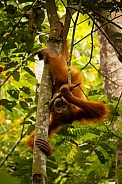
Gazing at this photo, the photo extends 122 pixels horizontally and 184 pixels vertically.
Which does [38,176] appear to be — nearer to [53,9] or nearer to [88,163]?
[53,9]

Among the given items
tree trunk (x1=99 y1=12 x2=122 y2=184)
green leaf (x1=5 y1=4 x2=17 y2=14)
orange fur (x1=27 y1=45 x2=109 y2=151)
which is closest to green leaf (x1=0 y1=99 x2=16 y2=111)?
orange fur (x1=27 y1=45 x2=109 y2=151)

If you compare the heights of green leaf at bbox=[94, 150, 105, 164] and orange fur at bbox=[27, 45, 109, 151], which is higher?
orange fur at bbox=[27, 45, 109, 151]

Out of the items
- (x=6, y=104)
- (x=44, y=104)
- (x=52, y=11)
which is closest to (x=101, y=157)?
(x=6, y=104)

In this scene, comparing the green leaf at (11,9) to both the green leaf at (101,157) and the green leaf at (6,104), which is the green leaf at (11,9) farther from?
the green leaf at (101,157)

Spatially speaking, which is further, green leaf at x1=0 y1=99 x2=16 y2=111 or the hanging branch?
green leaf at x1=0 y1=99 x2=16 y2=111

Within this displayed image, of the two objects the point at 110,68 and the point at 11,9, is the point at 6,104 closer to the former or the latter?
the point at 11,9

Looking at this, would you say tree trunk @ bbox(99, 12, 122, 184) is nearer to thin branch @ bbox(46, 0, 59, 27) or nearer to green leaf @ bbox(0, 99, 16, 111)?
green leaf @ bbox(0, 99, 16, 111)

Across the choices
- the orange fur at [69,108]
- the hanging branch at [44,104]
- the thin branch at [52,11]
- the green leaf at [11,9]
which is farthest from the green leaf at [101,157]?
the green leaf at [11,9]

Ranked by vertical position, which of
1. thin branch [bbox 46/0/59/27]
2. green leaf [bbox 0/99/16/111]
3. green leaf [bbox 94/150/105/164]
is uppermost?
thin branch [bbox 46/0/59/27]

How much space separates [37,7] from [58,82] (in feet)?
2.28

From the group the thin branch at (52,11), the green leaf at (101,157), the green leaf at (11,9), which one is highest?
the green leaf at (11,9)

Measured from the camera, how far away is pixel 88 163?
408 centimetres

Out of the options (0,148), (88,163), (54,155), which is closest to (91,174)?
(54,155)

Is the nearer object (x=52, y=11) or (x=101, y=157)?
(x=52, y=11)
